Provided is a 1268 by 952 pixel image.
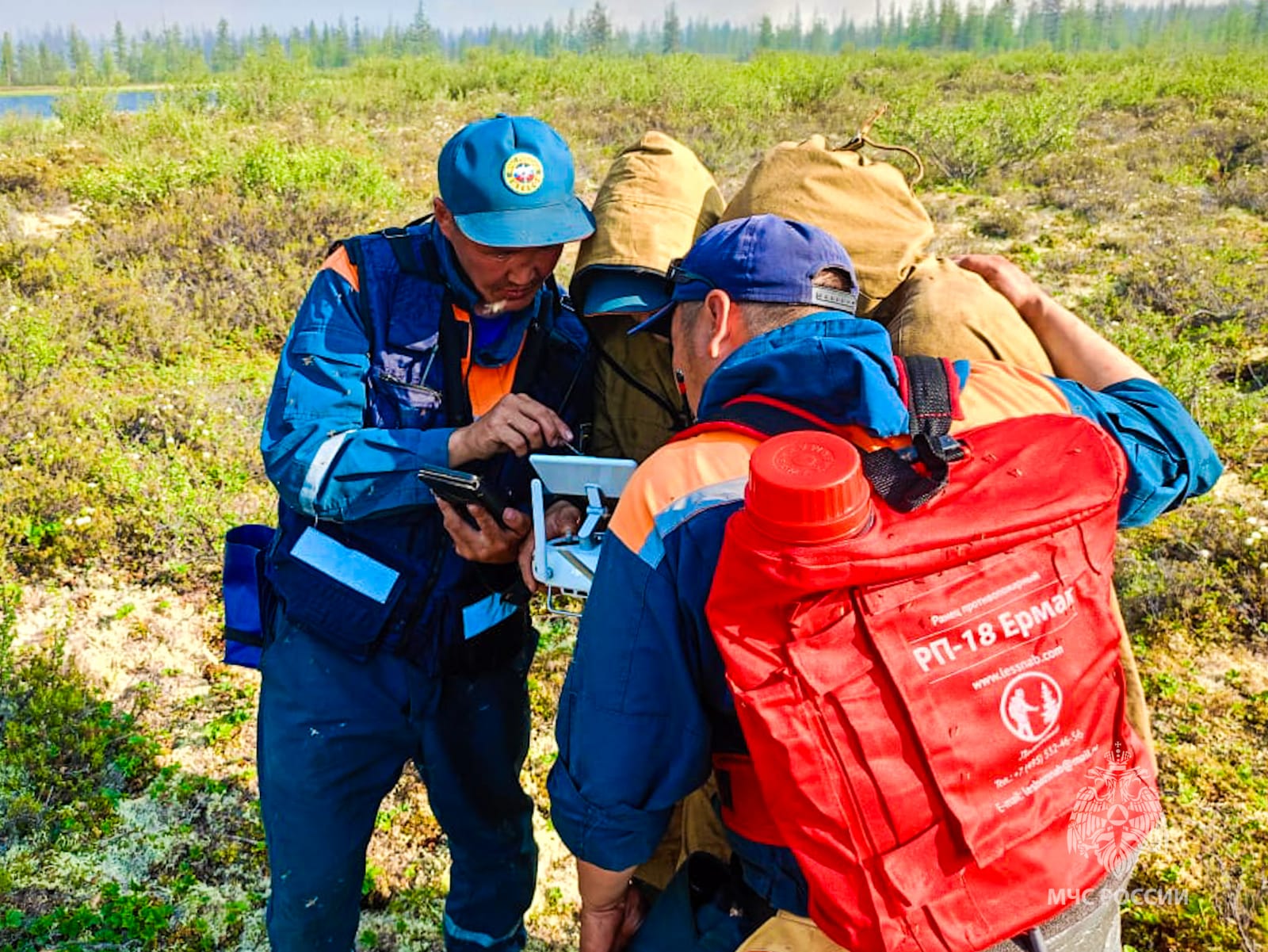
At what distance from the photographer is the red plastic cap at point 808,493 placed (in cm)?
94

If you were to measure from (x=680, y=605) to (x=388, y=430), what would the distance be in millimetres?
972

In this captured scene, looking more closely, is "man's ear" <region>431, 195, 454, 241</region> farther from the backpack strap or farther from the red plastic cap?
the red plastic cap

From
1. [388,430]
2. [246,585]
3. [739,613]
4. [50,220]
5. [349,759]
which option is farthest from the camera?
[50,220]

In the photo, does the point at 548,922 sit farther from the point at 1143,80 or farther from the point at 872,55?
the point at 872,55

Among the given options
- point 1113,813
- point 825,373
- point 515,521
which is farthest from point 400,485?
point 1113,813

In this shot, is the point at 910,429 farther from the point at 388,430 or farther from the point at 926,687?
the point at 388,430

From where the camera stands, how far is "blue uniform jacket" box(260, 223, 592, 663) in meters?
1.86

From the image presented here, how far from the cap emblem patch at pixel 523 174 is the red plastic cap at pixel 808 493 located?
1197mm

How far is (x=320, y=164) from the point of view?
9.14 m

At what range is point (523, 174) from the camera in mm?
1938

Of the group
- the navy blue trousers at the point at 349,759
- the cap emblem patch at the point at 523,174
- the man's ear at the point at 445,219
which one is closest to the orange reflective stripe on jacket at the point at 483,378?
the man's ear at the point at 445,219

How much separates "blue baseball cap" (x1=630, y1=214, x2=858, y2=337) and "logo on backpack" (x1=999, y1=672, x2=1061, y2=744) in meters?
0.65

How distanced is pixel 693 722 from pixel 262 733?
1.35 m

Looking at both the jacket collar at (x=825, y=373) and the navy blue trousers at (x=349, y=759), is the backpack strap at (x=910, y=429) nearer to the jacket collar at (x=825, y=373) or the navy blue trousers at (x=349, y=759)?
the jacket collar at (x=825, y=373)
